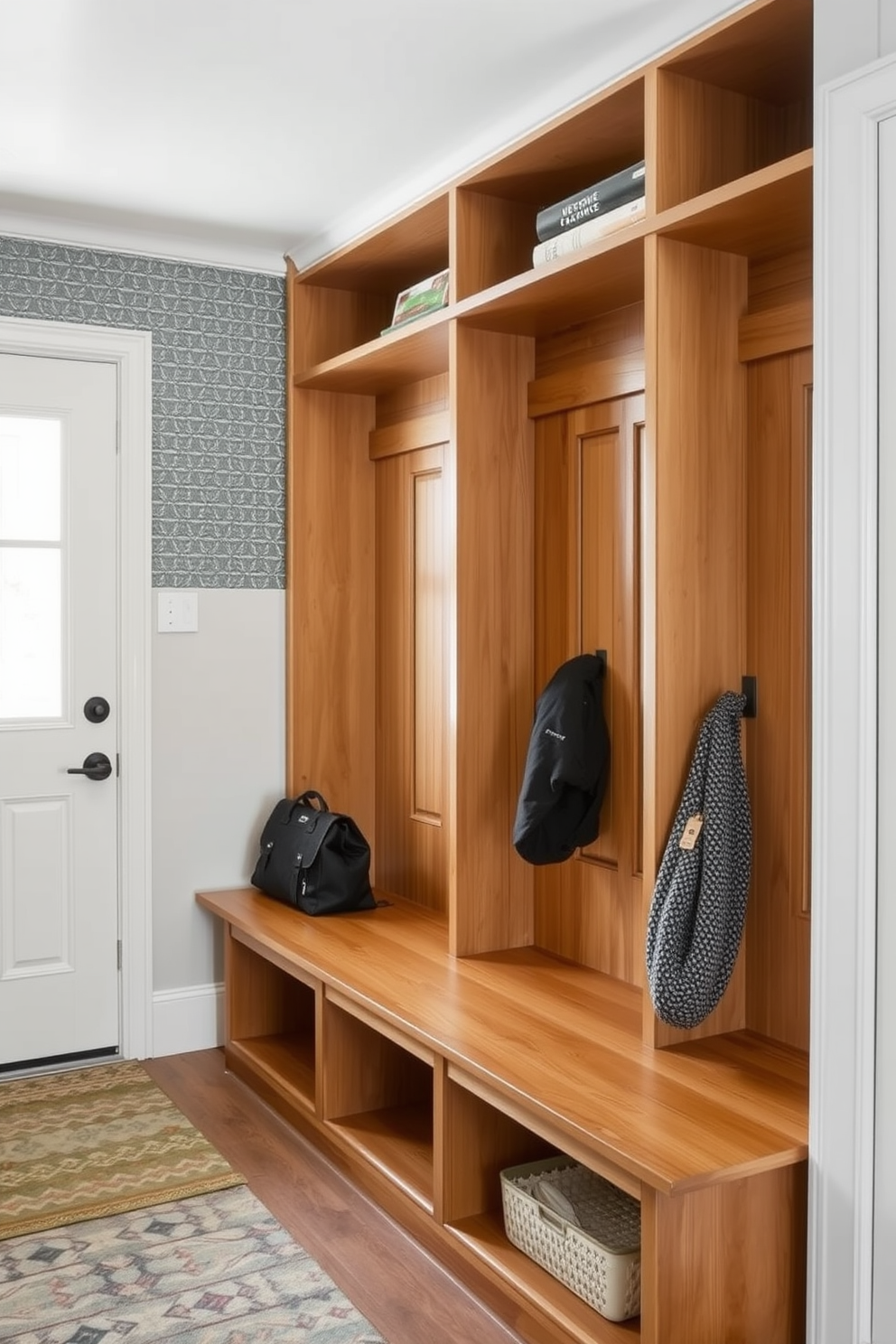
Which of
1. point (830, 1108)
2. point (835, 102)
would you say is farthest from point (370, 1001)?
point (835, 102)

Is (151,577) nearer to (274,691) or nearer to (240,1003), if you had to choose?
(274,691)

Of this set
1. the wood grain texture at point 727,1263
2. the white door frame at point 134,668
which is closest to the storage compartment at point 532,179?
the white door frame at point 134,668

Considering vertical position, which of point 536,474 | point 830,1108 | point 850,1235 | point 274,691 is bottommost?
point 850,1235

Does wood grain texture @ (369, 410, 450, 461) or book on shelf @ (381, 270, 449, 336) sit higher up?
book on shelf @ (381, 270, 449, 336)

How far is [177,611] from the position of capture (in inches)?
148

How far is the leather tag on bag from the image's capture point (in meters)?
2.34

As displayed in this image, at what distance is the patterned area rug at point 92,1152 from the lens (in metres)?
2.79

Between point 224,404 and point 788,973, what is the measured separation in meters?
2.41

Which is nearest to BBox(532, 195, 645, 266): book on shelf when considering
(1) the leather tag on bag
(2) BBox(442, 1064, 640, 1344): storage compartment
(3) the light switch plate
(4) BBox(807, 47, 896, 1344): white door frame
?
(4) BBox(807, 47, 896, 1344): white door frame

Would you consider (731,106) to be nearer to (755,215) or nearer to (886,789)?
(755,215)

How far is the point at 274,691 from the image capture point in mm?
3932

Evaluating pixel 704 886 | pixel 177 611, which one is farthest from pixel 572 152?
pixel 177 611

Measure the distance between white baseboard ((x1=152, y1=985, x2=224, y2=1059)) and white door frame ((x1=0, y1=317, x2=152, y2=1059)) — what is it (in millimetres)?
33

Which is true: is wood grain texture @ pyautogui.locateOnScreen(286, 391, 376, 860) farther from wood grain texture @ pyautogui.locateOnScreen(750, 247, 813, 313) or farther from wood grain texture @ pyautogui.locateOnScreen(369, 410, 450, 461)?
wood grain texture @ pyautogui.locateOnScreen(750, 247, 813, 313)
